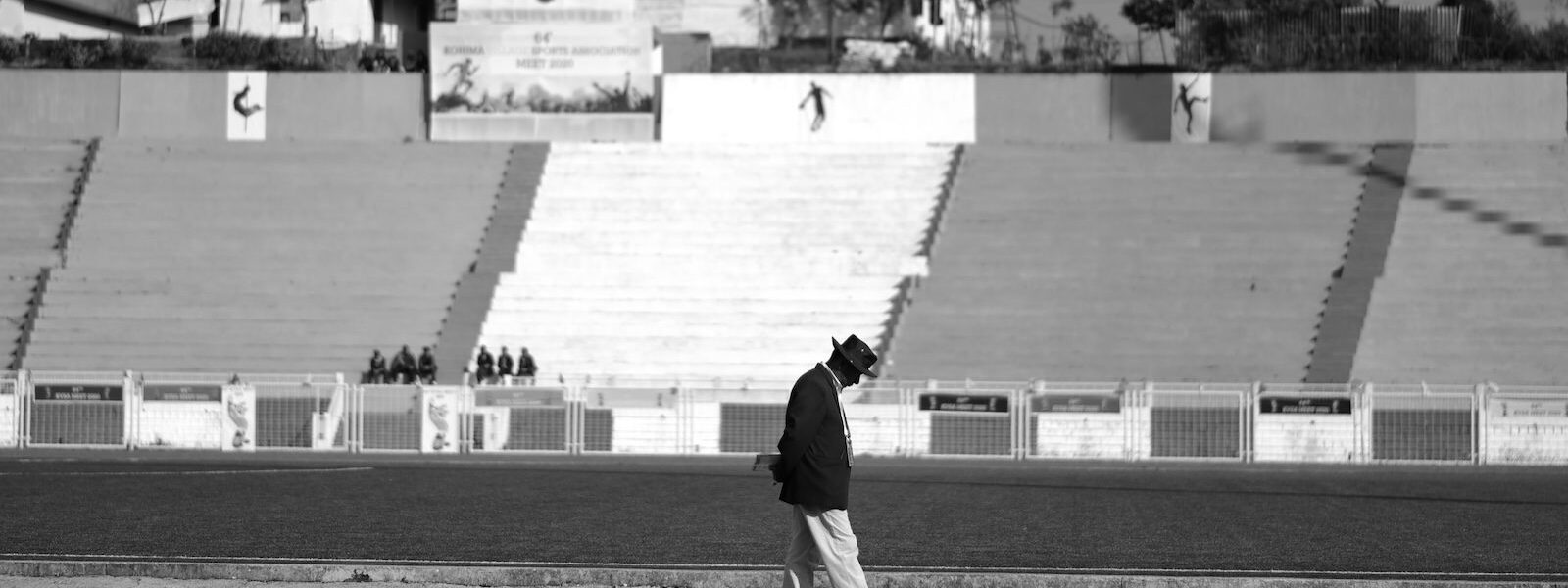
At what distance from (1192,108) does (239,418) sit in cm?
2270

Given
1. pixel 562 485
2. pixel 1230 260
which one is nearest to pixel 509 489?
pixel 562 485

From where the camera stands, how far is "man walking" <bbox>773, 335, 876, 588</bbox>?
930 centimetres

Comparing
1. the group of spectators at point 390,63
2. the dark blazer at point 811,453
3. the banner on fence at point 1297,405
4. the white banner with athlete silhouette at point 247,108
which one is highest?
the group of spectators at point 390,63

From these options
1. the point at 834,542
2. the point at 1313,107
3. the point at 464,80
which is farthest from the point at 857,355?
the point at 464,80

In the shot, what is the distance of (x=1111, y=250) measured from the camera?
114 ft

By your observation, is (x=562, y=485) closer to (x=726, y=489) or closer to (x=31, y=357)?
(x=726, y=489)

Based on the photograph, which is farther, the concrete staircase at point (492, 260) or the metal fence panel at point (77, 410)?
the concrete staircase at point (492, 260)


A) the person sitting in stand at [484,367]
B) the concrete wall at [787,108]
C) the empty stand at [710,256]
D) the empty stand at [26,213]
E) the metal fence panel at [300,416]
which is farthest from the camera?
the concrete wall at [787,108]

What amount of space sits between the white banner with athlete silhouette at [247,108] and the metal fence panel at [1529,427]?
2776 cm

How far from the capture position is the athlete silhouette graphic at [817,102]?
41.5 meters

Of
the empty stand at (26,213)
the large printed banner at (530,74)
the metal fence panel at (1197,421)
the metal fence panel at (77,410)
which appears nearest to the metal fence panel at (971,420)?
the metal fence panel at (1197,421)

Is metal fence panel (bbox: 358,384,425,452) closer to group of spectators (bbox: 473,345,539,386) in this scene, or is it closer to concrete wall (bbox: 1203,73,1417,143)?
group of spectators (bbox: 473,345,539,386)

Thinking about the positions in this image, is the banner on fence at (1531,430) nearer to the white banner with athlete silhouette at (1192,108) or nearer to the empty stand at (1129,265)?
the empty stand at (1129,265)

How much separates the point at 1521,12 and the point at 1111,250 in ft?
54.0
